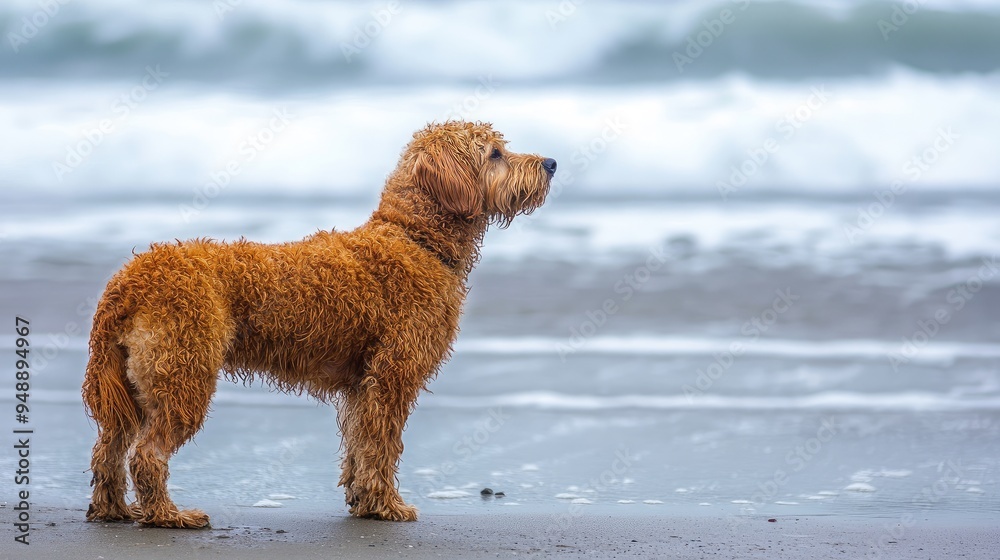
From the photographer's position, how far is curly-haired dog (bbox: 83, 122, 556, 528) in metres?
5.70

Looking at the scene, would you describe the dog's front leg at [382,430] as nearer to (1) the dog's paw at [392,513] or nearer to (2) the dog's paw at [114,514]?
(1) the dog's paw at [392,513]

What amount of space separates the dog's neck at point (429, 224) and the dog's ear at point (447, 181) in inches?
2.1

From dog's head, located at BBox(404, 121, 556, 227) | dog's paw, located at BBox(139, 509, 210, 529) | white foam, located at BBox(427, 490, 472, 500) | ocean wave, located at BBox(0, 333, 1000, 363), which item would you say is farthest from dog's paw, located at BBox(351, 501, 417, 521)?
ocean wave, located at BBox(0, 333, 1000, 363)

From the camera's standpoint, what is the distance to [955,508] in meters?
6.96

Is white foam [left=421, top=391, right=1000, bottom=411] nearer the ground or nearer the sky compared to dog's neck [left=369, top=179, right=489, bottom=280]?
nearer the ground

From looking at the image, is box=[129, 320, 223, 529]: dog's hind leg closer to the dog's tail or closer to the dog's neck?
the dog's tail

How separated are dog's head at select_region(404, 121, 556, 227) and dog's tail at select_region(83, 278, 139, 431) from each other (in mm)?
1840

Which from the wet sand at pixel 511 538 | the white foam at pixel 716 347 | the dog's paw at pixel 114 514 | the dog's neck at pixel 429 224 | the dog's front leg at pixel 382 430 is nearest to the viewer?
the wet sand at pixel 511 538

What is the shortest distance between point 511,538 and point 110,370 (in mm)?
2139

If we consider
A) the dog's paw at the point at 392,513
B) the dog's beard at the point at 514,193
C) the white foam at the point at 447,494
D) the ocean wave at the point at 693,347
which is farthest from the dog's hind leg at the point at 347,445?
the ocean wave at the point at 693,347

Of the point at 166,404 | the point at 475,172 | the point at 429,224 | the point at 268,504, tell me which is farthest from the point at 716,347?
the point at 166,404

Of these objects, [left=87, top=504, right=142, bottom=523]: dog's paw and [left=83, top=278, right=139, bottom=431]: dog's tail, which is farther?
[left=87, top=504, right=142, bottom=523]: dog's paw

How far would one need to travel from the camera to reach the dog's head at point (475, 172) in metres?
6.65

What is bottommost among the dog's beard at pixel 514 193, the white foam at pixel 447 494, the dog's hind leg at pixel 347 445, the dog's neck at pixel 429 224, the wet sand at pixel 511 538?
the wet sand at pixel 511 538
